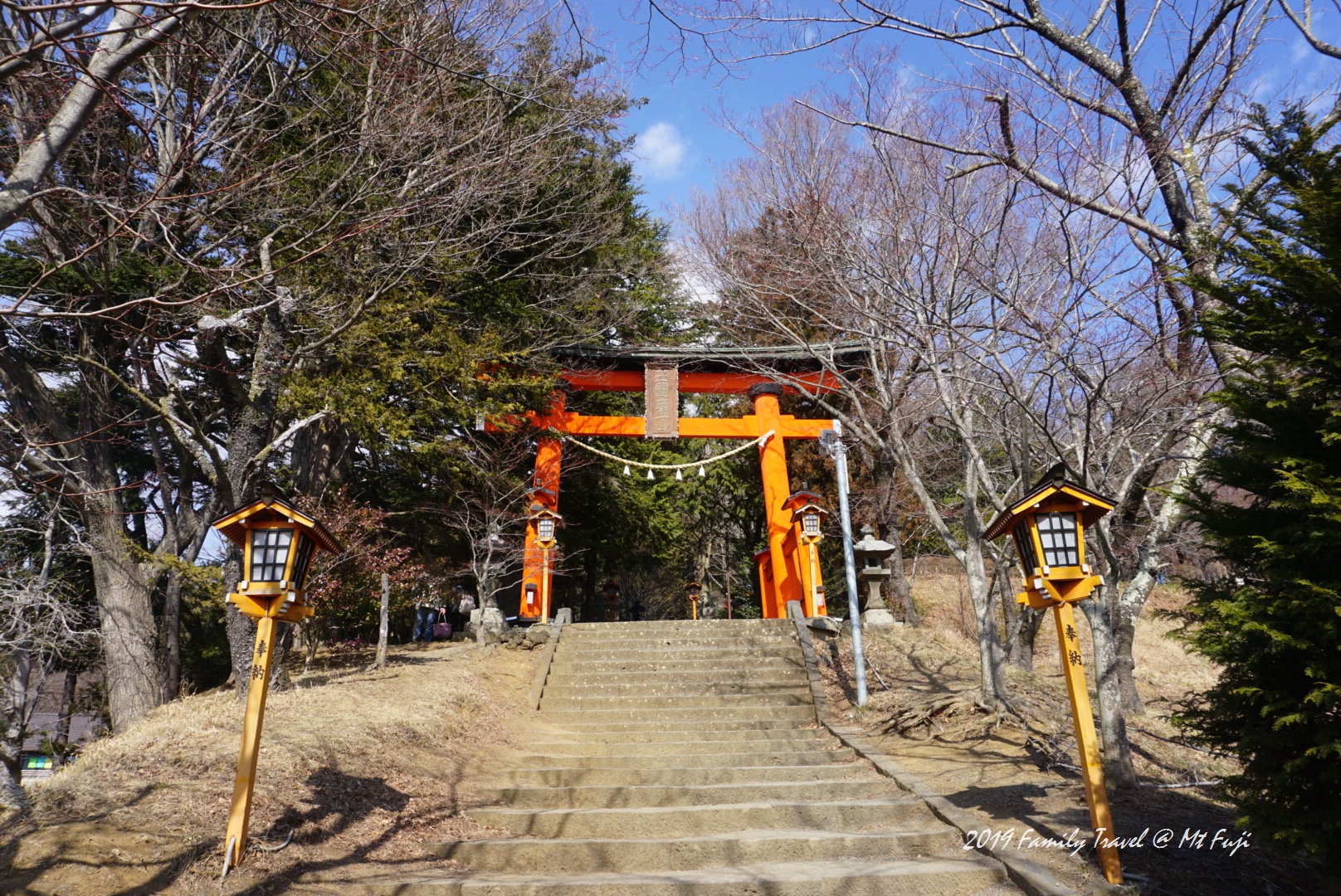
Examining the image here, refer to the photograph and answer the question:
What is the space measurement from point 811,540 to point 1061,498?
7470 mm

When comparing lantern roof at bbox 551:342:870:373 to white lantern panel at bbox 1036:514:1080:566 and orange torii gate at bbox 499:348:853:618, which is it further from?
white lantern panel at bbox 1036:514:1080:566

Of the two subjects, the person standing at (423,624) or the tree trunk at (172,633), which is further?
the person standing at (423,624)

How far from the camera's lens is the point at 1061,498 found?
4547 millimetres

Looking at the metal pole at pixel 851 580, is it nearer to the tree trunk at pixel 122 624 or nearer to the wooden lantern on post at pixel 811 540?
the wooden lantern on post at pixel 811 540

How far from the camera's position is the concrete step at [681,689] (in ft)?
29.7

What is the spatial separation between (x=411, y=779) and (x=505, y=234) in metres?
8.20

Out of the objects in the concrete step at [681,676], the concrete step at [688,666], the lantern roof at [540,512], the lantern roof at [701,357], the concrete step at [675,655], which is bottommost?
the concrete step at [681,676]

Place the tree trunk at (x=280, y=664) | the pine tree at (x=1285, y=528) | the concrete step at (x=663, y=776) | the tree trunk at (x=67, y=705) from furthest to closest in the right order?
1. the tree trunk at (x=67, y=705)
2. the tree trunk at (x=280, y=664)
3. the concrete step at (x=663, y=776)
4. the pine tree at (x=1285, y=528)

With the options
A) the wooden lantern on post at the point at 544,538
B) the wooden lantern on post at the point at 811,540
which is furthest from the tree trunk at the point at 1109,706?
the wooden lantern on post at the point at 544,538

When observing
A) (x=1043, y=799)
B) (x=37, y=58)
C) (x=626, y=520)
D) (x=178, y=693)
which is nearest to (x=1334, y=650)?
(x=1043, y=799)

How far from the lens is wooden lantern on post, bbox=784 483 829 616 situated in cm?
1176

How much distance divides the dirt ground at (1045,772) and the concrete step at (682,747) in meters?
0.80

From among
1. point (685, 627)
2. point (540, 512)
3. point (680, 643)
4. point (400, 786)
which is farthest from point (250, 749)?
point (540, 512)

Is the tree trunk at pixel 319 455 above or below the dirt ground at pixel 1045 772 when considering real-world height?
above
